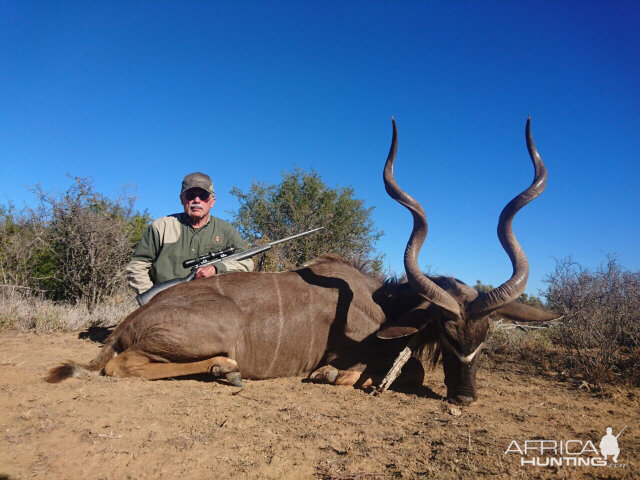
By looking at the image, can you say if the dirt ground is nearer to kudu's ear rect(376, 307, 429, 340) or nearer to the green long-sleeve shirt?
kudu's ear rect(376, 307, 429, 340)

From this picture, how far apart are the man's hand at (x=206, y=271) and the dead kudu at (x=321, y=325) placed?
0.67 m

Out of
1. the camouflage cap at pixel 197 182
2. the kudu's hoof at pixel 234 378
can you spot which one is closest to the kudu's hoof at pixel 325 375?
the kudu's hoof at pixel 234 378

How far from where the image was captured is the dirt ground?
2.29 metres

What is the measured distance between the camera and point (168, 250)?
5.64 metres

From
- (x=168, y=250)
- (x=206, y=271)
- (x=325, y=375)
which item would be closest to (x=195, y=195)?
(x=168, y=250)

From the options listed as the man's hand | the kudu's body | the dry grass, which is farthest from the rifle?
the dry grass

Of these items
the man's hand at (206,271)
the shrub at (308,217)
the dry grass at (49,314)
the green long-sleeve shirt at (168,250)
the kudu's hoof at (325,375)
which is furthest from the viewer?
the shrub at (308,217)

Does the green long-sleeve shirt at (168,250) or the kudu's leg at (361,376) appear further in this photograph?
the green long-sleeve shirt at (168,250)

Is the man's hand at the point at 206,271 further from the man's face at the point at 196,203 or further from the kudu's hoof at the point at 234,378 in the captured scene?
the kudu's hoof at the point at 234,378

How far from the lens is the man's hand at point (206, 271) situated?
5.22m

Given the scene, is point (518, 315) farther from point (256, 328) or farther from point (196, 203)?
point (196, 203)

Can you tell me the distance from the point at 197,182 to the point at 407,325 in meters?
3.46

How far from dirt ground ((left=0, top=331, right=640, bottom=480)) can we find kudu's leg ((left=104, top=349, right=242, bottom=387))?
0.40ft

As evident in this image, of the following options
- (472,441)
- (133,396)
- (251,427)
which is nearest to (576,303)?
(472,441)
